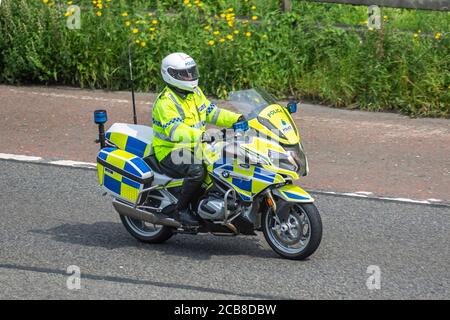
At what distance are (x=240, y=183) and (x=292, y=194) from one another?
0.45 meters

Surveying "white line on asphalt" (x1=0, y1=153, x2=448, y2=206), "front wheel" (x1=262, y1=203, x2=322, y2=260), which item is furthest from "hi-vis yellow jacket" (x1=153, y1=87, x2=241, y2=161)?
"white line on asphalt" (x1=0, y1=153, x2=448, y2=206)

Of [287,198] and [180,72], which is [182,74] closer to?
[180,72]

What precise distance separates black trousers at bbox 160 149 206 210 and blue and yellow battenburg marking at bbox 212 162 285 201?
15cm

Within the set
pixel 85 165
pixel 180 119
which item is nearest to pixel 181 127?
pixel 180 119

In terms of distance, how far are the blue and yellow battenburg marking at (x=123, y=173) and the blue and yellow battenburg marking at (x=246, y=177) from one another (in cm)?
65

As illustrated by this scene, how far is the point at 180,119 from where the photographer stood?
848cm

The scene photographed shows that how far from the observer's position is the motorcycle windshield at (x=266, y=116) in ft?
26.8

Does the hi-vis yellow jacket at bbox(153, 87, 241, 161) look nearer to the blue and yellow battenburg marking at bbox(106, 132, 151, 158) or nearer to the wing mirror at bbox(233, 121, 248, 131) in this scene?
the blue and yellow battenburg marking at bbox(106, 132, 151, 158)

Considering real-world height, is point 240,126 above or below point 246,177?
above

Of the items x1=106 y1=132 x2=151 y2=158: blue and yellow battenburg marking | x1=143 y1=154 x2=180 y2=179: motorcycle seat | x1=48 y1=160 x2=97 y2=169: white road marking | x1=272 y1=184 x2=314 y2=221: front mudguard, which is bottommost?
x1=48 y1=160 x2=97 y2=169: white road marking

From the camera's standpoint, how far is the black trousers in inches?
333

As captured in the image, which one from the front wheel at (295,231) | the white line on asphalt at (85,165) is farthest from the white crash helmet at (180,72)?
the white line on asphalt at (85,165)
